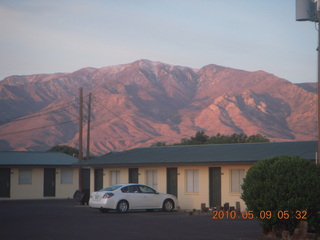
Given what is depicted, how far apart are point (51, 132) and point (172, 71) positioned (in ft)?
227

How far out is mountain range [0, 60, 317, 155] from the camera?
124000 millimetres

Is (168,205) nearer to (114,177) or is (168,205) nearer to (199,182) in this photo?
(199,182)

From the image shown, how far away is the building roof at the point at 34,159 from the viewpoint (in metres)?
45.0

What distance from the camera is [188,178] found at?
105 feet

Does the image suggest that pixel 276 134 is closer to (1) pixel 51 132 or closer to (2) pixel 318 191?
(1) pixel 51 132

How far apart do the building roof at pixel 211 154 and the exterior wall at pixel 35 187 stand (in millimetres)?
9320

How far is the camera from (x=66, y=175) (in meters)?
47.6

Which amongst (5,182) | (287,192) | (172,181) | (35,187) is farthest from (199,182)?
(5,182)

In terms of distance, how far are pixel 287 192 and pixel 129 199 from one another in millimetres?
12862

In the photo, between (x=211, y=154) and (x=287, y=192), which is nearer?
(x=287, y=192)

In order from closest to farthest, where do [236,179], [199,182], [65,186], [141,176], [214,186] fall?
1. [236,179]
2. [214,186]
3. [199,182]
4. [141,176]
5. [65,186]

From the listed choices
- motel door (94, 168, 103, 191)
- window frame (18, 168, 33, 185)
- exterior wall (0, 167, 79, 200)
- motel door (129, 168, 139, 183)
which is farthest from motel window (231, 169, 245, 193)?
window frame (18, 168, 33, 185)

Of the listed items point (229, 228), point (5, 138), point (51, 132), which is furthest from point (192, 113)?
point (229, 228)

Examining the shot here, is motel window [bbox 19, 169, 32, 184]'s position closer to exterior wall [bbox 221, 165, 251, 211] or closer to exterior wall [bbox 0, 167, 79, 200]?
exterior wall [bbox 0, 167, 79, 200]
